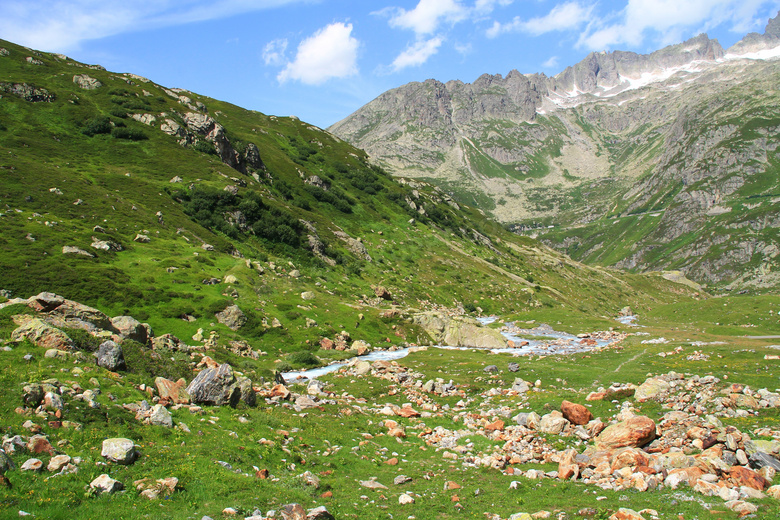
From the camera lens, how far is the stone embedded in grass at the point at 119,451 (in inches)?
492

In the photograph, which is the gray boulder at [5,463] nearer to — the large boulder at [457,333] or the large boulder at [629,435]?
the large boulder at [629,435]

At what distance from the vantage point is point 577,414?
22016mm

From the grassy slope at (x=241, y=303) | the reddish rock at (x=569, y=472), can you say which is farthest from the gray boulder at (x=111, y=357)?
the reddish rock at (x=569, y=472)

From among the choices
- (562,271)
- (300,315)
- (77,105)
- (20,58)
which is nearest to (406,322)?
(300,315)

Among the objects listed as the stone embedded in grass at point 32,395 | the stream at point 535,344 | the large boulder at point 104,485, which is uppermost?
the stone embedded in grass at point 32,395

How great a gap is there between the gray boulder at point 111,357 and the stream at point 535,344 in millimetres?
19810

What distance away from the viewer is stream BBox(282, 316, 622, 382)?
45344 mm

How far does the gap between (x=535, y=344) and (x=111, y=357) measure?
183 feet

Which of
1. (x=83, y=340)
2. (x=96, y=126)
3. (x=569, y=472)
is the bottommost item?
(x=569, y=472)

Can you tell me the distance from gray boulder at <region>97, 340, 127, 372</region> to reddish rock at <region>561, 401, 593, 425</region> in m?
25.3

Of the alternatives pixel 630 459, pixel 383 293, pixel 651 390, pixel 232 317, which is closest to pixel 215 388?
pixel 630 459

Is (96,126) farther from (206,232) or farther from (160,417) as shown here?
(160,417)

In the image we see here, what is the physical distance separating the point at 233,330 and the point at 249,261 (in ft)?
61.2

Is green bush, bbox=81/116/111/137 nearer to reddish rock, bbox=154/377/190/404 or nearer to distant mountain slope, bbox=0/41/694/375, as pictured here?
distant mountain slope, bbox=0/41/694/375
